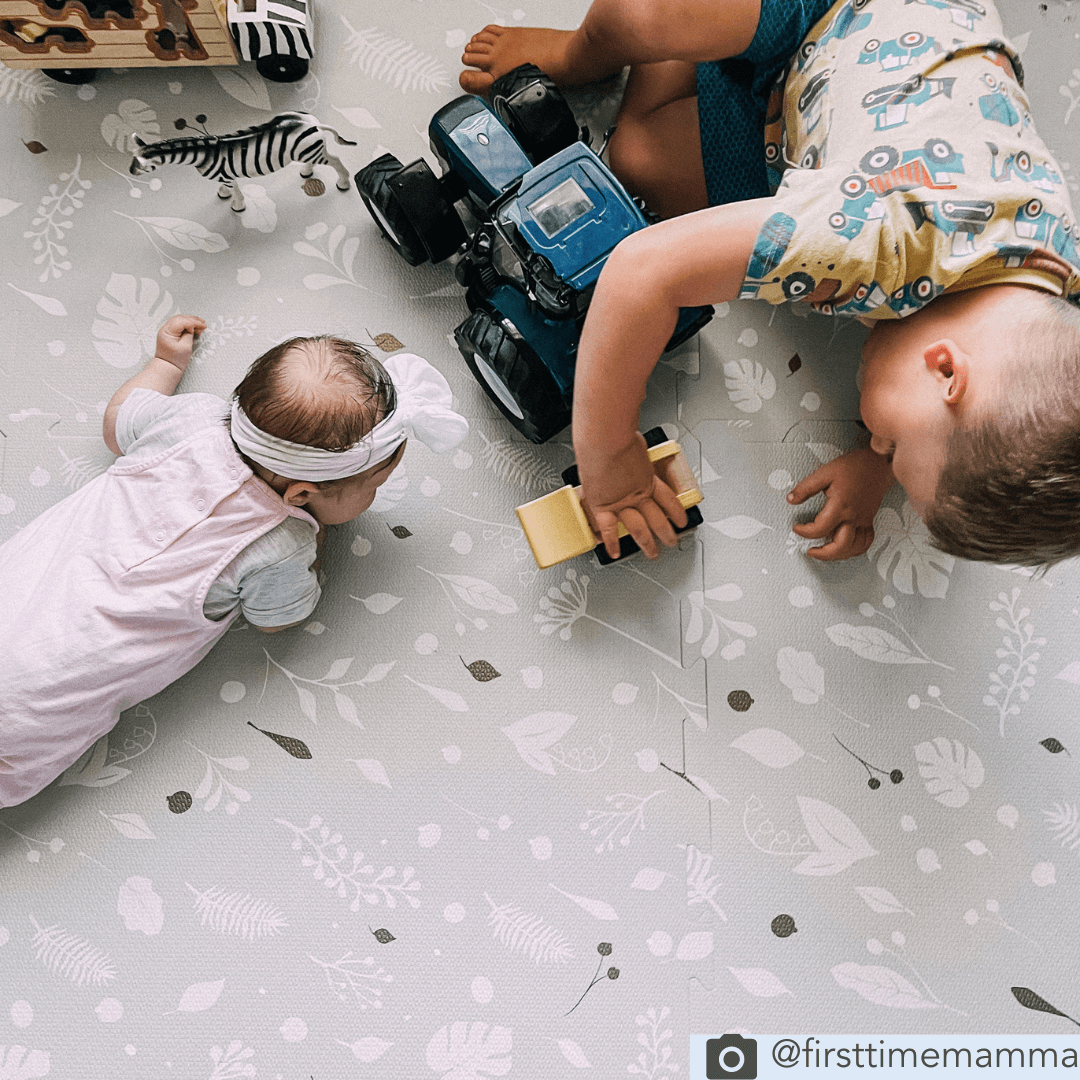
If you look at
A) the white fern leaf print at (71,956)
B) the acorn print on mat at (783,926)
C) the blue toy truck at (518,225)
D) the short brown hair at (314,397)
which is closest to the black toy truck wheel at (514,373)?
the blue toy truck at (518,225)

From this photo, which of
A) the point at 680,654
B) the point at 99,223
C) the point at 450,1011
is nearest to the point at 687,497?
the point at 680,654

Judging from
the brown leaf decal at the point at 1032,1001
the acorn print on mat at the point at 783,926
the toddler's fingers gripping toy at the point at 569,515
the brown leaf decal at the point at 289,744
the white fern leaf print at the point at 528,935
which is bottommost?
the brown leaf decal at the point at 1032,1001

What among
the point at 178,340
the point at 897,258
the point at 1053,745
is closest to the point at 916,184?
the point at 897,258

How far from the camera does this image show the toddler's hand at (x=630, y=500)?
0.74 m

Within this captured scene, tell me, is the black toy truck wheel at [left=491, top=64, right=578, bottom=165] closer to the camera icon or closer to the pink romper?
the pink romper

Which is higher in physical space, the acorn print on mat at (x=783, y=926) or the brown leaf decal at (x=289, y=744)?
the brown leaf decal at (x=289, y=744)

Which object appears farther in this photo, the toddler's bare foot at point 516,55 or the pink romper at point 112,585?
the toddler's bare foot at point 516,55

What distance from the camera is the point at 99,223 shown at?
0.85m

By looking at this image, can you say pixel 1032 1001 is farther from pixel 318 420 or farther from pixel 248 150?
pixel 248 150

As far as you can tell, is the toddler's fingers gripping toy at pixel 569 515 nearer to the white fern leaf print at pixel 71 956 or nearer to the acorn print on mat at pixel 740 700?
the acorn print on mat at pixel 740 700

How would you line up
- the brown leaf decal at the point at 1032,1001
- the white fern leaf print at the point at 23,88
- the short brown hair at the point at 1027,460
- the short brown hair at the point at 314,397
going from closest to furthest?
1. the short brown hair at the point at 1027,460
2. the short brown hair at the point at 314,397
3. the brown leaf decal at the point at 1032,1001
4. the white fern leaf print at the point at 23,88

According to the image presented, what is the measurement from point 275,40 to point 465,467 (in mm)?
433

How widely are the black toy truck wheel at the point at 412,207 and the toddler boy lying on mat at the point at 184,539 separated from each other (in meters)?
0.15

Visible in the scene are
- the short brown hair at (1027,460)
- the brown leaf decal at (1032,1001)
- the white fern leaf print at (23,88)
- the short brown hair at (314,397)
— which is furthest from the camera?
the white fern leaf print at (23,88)
